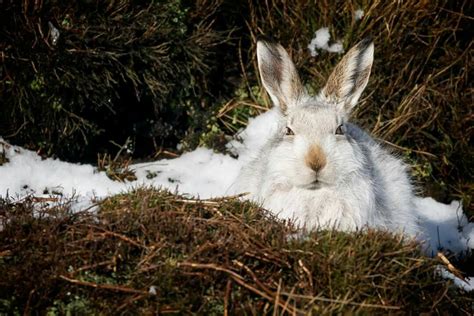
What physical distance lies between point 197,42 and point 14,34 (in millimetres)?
1752

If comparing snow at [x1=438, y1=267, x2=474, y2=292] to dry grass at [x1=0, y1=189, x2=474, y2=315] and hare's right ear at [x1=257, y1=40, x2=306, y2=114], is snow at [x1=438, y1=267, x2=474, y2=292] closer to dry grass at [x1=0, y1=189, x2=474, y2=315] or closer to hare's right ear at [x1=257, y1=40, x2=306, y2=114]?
dry grass at [x1=0, y1=189, x2=474, y2=315]

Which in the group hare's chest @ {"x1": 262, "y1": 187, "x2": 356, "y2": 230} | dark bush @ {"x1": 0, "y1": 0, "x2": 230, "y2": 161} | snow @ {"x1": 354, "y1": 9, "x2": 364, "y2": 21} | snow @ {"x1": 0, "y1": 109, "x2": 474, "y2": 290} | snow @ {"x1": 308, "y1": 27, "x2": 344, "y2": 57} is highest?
snow @ {"x1": 354, "y1": 9, "x2": 364, "y2": 21}

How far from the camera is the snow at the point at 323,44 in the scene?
7715mm

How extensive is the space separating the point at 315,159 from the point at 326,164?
9 centimetres

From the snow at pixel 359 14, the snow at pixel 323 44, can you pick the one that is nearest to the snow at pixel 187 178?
the snow at pixel 323 44

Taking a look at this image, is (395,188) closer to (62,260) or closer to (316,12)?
(316,12)

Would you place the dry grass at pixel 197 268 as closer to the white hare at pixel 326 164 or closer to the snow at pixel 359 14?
the white hare at pixel 326 164

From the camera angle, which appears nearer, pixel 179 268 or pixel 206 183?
pixel 179 268

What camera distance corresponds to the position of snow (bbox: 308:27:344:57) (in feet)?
25.3

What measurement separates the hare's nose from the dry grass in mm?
645

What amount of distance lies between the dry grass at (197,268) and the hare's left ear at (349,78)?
172cm

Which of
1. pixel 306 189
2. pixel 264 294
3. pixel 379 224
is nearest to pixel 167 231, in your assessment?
pixel 264 294

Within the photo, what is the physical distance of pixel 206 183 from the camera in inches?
287

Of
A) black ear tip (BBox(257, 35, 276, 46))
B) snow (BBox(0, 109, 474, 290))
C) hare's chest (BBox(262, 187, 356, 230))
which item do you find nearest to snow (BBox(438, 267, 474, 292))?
hare's chest (BBox(262, 187, 356, 230))
